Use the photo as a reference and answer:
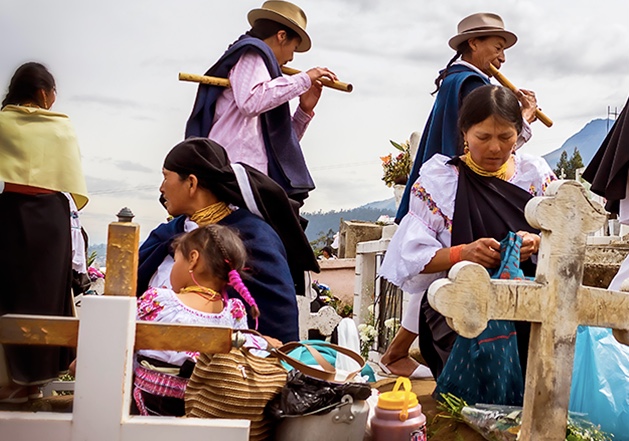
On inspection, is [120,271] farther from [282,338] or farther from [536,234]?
[536,234]

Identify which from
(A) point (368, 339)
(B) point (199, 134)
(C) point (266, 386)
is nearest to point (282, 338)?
(C) point (266, 386)

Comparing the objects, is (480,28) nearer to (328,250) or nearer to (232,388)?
(232,388)

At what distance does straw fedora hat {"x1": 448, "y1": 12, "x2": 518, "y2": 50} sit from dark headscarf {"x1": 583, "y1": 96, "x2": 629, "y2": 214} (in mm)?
906

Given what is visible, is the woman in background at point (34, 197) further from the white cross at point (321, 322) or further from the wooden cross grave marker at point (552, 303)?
the white cross at point (321, 322)

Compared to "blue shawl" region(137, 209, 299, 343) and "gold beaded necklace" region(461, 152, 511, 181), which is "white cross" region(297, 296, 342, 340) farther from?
"gold beaded necklace" region(461, 152, 511, 181)

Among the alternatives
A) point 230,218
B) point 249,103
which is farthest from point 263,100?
point 230,218

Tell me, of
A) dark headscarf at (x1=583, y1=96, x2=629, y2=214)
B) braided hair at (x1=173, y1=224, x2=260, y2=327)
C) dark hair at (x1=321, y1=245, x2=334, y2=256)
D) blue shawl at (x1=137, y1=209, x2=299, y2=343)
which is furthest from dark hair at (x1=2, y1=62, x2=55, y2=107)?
dark hair at (x1=321, y1=245, x2=334, y2=256)

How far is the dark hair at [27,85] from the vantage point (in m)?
4.20

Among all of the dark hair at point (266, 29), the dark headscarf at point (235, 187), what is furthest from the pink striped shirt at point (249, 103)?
the dark headscarf at point (235, 187)

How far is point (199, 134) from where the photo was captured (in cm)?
479

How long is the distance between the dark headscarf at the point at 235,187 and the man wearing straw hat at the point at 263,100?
0.58 m

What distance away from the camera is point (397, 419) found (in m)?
2.72

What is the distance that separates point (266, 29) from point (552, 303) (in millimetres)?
2939

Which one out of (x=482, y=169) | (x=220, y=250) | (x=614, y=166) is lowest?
(x=220, y=250)
